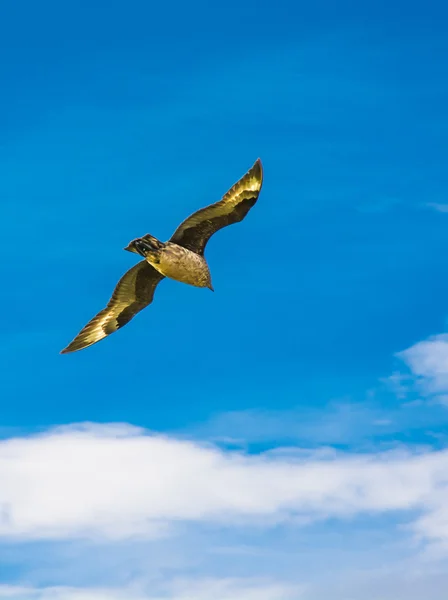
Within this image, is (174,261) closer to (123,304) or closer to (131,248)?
(131,248)

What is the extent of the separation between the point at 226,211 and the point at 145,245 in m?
2.89

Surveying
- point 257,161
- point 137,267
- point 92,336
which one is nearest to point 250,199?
point 257,161

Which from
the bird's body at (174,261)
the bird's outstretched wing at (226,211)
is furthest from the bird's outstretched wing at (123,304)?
the bird's outstretched wing at (226,211)

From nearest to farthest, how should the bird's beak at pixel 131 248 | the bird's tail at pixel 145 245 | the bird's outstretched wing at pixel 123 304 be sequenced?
the bird's tail at pixel 145 245 < the bird's beak at pixel 131 248 < the bird's outstretched wing at pixel 123 304

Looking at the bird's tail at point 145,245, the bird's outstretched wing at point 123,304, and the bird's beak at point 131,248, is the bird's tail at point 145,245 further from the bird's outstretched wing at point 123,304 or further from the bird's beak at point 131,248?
the bird's outstretched wing at point 123,304

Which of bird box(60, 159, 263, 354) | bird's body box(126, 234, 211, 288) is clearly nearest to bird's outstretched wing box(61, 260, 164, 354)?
bird box(60, 159, 263, 354)

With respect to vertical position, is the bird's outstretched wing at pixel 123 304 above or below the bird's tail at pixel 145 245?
above

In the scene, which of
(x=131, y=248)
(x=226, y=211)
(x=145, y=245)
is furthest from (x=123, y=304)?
(x=226, y=211)

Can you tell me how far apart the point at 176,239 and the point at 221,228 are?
1.52m

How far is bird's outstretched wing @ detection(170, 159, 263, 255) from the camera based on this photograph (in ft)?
104

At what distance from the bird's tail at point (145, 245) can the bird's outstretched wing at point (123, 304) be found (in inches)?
84.2

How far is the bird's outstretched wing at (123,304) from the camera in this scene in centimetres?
3388

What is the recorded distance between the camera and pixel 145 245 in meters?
30.8

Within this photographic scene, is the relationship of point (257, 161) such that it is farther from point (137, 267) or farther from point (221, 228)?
point (137, 267)
